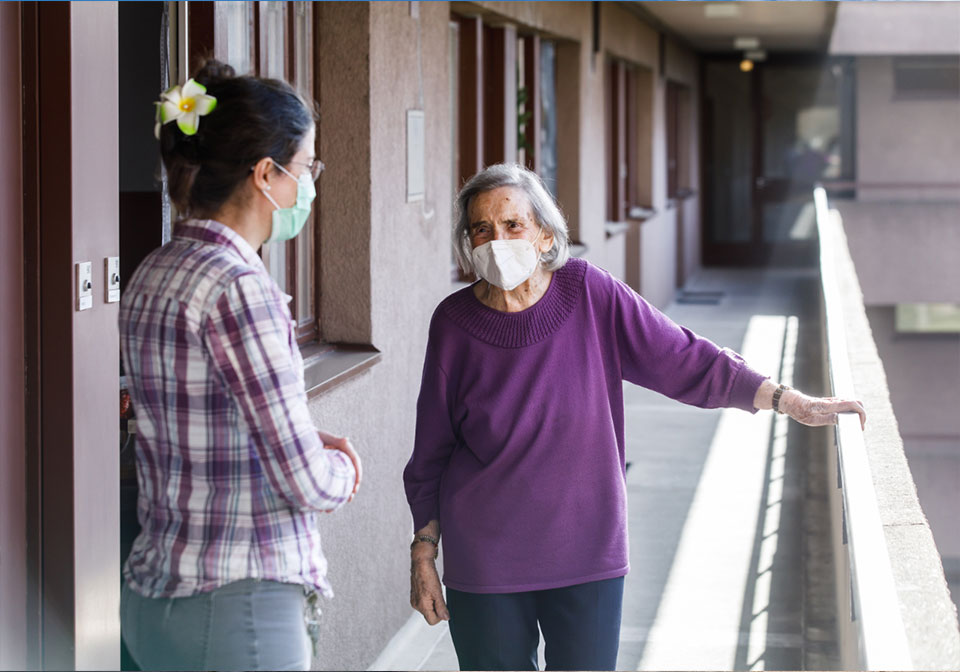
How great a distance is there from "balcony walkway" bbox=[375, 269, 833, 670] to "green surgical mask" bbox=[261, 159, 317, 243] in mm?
2952

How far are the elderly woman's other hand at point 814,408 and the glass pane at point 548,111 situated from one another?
5811mm

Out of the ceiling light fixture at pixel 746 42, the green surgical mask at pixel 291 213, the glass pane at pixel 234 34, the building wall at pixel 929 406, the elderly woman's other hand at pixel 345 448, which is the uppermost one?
the ceiling light fixture at pixel 746 42

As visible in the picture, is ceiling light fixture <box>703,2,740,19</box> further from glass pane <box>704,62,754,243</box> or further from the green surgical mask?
the green surgical mask

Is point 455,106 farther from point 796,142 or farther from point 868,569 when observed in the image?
point 796,142

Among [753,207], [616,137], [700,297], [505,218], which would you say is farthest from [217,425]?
[753,207]

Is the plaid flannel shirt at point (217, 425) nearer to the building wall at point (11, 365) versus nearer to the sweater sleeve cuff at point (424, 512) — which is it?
the building wall at point (11, 365)

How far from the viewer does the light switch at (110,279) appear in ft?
7.86

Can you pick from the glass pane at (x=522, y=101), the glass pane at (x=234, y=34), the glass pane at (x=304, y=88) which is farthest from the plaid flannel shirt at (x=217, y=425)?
the glass pane at (x=522, y=101)

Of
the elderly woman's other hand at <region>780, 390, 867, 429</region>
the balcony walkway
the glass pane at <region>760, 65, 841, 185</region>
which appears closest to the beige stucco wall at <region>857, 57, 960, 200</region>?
the glass pane at <region>760, 65, 841, 185</region>

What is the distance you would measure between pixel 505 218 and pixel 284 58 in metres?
1.73

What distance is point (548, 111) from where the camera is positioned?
887 cm

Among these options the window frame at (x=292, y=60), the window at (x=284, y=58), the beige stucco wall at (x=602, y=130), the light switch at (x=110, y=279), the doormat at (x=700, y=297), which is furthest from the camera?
the doormat at (x=700, y=297)

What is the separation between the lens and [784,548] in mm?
6281

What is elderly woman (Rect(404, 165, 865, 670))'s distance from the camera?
256 centimetres
